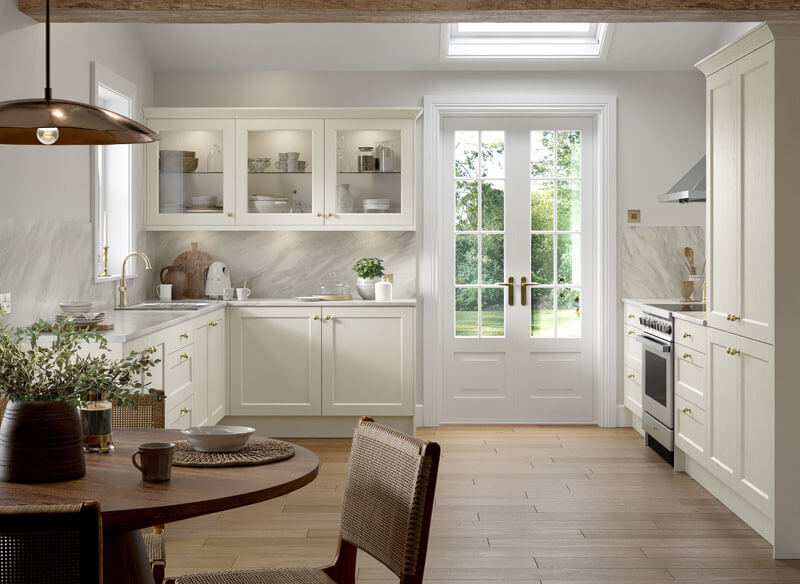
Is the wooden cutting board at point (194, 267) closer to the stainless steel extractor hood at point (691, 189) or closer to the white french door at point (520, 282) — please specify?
the white french door at point (520, 282)

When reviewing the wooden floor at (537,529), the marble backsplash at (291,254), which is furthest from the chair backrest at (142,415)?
the marble backsplash at (291,254)

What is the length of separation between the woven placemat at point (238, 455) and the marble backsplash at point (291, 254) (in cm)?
401

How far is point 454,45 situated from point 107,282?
268 cm

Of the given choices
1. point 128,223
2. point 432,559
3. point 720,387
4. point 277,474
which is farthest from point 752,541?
point 128,223

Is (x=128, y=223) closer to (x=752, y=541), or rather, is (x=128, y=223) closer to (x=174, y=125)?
(x=174, y=125)

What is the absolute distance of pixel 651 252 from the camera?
615 cm

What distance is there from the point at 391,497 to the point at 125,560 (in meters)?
0.62

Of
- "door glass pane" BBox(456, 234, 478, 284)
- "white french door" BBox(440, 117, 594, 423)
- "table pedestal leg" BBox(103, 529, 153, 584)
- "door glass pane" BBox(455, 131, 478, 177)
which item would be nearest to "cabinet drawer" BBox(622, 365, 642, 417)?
"white french door" BBox(440, 117, 594, 423)

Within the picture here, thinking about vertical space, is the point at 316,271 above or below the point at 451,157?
below

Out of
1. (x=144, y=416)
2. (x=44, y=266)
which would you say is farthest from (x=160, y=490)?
(x=44, y=266)

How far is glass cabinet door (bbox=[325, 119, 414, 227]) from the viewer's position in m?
5.93

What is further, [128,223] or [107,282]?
[128,223]

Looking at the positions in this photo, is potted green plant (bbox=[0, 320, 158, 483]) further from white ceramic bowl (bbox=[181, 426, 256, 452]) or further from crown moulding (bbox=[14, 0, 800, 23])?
crown moulding (bbox=[14, 0, 800, 23])

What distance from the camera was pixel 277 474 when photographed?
1.96 meters
